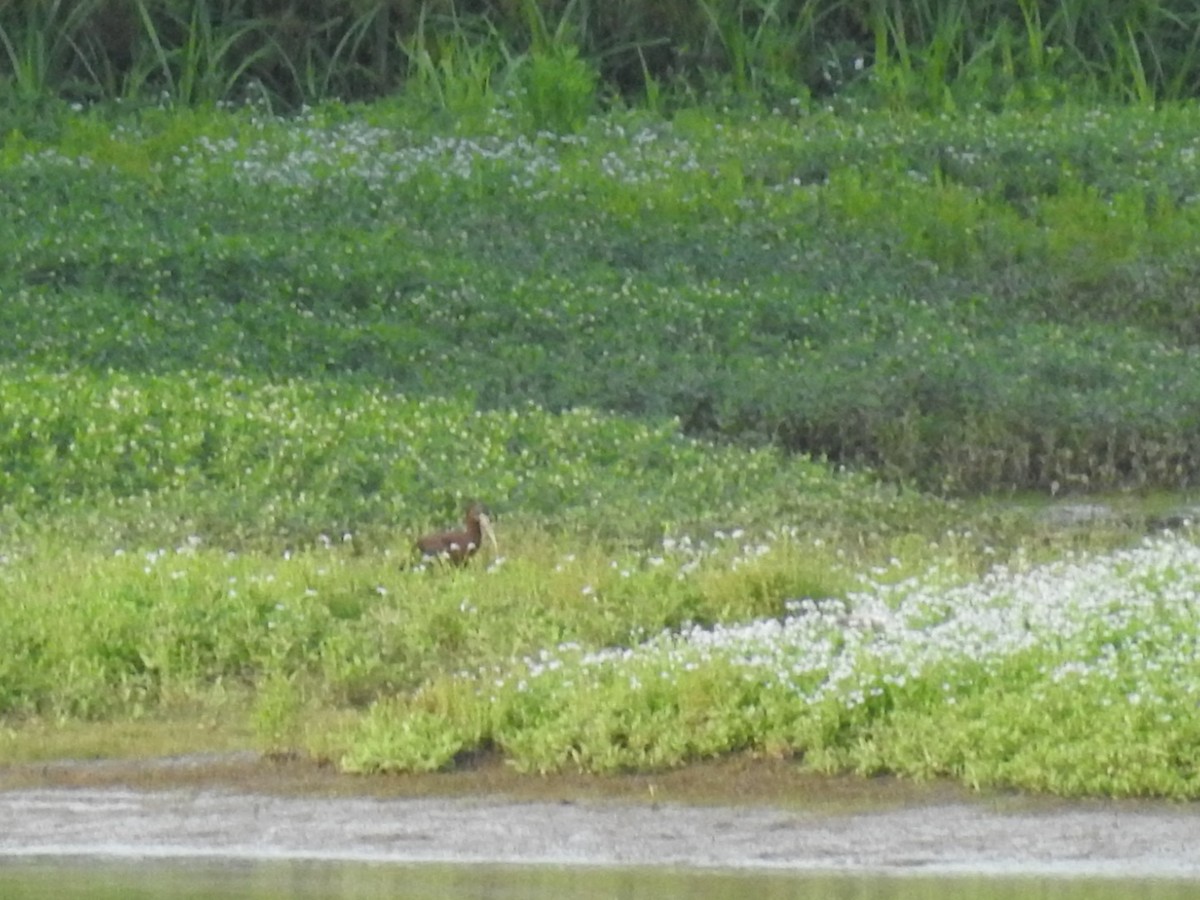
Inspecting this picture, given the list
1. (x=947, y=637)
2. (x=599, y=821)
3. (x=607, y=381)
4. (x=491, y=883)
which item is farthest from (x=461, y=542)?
(x=607, y=381)

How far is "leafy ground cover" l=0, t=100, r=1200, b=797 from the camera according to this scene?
779cm

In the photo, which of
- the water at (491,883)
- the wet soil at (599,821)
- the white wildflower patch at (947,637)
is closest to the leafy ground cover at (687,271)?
the white wildflower patch at (947,637)

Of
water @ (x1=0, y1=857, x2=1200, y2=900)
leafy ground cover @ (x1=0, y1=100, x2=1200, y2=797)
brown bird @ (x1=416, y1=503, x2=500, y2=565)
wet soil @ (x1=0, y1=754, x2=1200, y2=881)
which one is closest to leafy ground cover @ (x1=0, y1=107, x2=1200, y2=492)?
leafy ground cover @ (x1=0, y1=100, x2=1200, y2=797)

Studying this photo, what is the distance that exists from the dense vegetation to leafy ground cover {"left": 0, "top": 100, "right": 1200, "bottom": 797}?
0.03 meters

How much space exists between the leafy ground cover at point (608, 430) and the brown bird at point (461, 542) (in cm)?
15

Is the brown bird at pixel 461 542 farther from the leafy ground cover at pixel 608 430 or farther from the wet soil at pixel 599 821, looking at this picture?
the wet soil at pixel 599 821

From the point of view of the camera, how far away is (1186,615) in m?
8.09

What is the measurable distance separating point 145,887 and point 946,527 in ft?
17.2

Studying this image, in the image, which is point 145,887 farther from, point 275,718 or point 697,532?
point 697,532

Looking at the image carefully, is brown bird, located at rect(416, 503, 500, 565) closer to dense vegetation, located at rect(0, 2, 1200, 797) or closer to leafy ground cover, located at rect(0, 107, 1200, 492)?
dense vegetation, located at rect(0, 2, 1200, 797)

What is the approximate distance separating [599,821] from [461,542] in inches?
112

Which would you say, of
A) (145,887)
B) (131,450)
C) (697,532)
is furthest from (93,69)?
(145,887)

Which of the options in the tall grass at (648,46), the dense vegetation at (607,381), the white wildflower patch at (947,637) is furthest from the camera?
the tall grass at (648,46)

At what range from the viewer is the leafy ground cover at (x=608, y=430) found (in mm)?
7793
